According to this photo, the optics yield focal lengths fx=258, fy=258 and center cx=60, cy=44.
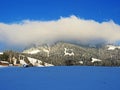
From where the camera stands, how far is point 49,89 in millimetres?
14617

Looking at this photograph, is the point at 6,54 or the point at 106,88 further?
the point at 6,54

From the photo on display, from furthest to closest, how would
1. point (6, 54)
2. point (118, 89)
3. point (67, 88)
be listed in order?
point (6, 54) → point (67, 88) → point (118, 89)

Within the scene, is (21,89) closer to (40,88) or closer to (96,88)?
(40,88)

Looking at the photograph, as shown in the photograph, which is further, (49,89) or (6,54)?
(6,54)

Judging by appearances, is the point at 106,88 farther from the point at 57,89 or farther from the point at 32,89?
the point at 32,89

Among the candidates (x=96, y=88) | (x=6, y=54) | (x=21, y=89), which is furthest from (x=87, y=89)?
(x=6, y=54)

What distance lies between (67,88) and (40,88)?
1582mm

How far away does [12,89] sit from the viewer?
Answer: 14.5 metres

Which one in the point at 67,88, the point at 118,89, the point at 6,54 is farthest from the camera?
the point at 6,54

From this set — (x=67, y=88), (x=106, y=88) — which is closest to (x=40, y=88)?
(x=67, y=88)

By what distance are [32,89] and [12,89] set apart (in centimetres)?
112

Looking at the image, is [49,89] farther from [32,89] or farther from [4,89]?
[4,89]

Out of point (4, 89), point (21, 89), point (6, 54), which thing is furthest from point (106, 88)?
point (6, 54)

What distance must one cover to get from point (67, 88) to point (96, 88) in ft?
5.52
